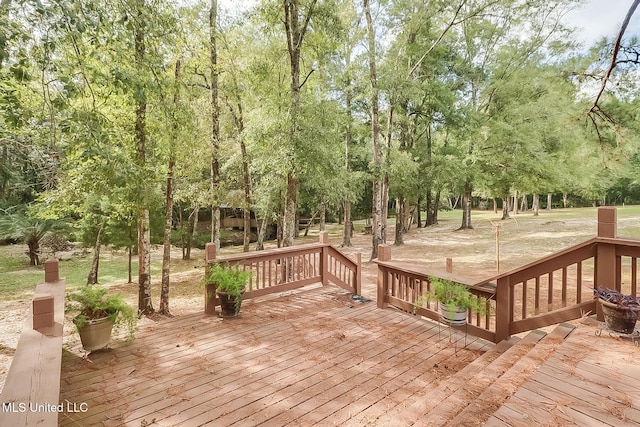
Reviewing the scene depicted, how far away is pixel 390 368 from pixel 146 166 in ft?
15.2

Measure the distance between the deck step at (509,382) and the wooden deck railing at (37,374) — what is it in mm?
2536

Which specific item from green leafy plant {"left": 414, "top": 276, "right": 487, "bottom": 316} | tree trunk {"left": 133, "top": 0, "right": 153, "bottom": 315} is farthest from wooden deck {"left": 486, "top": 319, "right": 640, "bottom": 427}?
tree trunk {"left": 133, "top": 0, "right": 153, "bottom": 315}

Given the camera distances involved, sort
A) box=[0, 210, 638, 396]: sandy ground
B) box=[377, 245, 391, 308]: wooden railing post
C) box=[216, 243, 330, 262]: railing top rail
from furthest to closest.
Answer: box=[0, 210, 638, 396]: sandy ground, box=[377, 245, 391, 308]: wooden railing post, box=[216, 243, 330, 262]: railing top rail

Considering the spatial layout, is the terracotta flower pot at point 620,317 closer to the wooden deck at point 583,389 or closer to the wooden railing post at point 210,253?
the wooden deck at point 583,389

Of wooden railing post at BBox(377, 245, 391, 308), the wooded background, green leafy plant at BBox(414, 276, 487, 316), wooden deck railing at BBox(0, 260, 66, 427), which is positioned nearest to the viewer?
wooden deck railing at BBox(0, 260, 66, 427)

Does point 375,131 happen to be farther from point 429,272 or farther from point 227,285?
point 227,285

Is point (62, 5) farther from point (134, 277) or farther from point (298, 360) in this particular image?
point (134, 277)

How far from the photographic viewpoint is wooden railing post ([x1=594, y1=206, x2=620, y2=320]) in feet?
10.9

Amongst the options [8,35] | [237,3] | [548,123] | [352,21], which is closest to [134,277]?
[237,3]

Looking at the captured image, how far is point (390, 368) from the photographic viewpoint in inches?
142

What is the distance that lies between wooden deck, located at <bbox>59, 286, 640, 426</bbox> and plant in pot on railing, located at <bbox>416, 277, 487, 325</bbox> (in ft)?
1.26

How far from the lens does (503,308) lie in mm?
3951

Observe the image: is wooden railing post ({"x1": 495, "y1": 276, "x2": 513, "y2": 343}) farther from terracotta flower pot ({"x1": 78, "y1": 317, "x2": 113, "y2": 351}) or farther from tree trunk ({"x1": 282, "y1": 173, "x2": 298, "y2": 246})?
tree trunk ({"x1": 282, "y1": 173, "x2": 298, "y2": 246})

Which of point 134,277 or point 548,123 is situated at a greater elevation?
point 548,123
